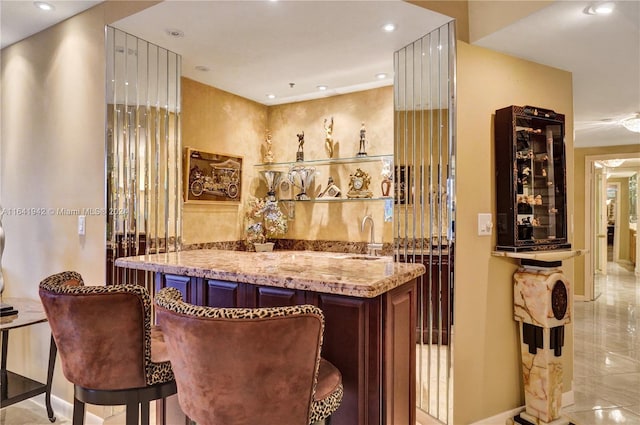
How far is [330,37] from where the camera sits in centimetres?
261

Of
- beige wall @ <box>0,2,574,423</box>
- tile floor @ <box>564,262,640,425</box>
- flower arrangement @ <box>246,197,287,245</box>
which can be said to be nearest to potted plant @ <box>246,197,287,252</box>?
flower arrangement @ <box>246,197,287,245</box>

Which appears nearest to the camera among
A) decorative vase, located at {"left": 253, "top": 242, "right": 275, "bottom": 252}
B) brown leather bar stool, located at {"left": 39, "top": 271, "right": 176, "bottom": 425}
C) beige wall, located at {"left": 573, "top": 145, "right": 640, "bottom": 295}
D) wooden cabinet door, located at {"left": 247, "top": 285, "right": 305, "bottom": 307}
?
brown leather bar stool, located at {"left": 39, "top": 271, "right": 176, "bottom": 425}

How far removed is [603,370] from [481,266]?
213 centimetres

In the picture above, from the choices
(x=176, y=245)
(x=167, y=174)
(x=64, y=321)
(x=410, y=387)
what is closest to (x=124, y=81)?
(x=167, y=174)

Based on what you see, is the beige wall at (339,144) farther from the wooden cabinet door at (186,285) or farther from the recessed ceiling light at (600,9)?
the wooden cabinet door at (186,285)

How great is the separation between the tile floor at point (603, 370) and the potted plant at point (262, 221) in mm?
2034

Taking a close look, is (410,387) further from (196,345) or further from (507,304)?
(507,304)

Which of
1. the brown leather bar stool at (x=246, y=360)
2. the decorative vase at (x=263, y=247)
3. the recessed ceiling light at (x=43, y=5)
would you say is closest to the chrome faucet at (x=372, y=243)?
the decorative vase at (x=263, y=247)

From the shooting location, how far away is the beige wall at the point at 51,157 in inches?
105

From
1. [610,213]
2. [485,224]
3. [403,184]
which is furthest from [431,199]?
[610,213]

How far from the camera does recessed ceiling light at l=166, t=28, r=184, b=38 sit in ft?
8.37

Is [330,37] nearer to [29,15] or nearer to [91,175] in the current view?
[91,175]

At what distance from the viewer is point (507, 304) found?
2.65m

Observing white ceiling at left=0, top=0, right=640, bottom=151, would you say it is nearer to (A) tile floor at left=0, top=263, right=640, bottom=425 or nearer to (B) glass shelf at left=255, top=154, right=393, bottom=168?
(B) glass shelf at left=255, top=154, right=393, bottom=168
